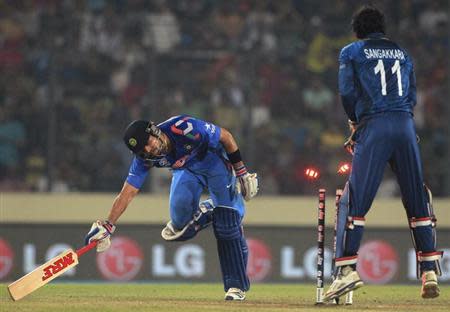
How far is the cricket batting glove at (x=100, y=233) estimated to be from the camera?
916 cm

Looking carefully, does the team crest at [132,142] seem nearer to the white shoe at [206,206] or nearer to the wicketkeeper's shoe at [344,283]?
the white shoe at [206,206]

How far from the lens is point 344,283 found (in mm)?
8250

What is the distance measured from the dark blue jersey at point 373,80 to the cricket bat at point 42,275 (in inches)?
95.1

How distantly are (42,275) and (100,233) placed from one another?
1.85 ft

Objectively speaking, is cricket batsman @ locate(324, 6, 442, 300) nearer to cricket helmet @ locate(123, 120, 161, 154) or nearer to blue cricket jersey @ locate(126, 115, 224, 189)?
blue cricket jersey @ locate(126, 115, 224, 189)

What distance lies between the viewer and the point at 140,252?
15.9m

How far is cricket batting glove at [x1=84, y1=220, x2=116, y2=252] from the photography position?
360 inches

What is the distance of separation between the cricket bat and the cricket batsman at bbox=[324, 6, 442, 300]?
84.0 inches

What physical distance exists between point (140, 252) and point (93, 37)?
10.1 ft

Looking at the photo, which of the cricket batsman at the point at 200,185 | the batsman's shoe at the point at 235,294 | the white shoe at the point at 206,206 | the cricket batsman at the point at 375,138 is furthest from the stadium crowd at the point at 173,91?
the cricket batsman at the point at 375,138

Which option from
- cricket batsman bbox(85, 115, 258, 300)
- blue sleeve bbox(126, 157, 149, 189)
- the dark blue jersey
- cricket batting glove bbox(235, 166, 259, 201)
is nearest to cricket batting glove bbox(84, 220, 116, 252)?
cricket batsman bbox(85, 115, 258, 300)

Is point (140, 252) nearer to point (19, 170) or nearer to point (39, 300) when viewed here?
point (19, 170)

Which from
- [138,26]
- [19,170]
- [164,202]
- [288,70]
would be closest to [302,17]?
[288,70]

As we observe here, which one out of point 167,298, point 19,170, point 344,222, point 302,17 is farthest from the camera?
point 302,17
